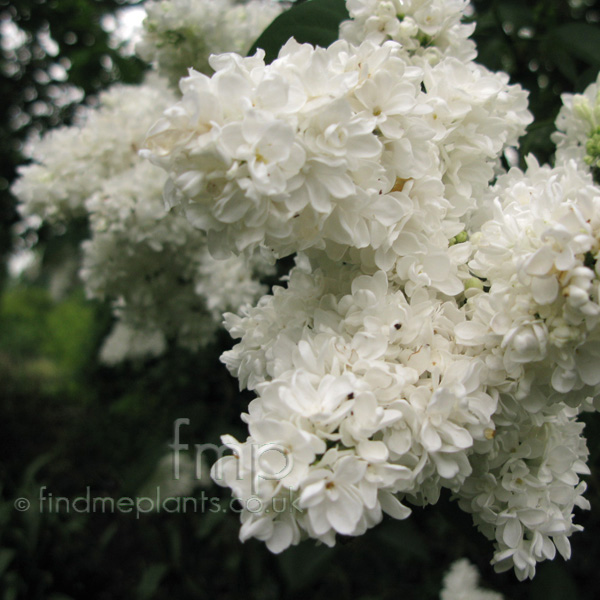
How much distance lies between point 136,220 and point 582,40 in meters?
1.12

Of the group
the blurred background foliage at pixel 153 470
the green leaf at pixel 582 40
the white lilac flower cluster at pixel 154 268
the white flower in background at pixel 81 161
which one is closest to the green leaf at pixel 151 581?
the blurred background foliage at pixel 153 470

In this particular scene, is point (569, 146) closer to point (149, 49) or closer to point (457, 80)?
point (457, 80)

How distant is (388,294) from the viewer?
74 centimetres

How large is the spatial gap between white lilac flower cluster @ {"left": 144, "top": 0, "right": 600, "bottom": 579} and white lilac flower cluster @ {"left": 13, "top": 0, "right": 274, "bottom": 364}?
2.25ft

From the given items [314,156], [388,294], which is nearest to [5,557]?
[388,294]

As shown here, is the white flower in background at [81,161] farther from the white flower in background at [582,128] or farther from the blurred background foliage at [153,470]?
the white flower in background at [582,128]

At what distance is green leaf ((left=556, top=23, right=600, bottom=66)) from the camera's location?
126 centimetres

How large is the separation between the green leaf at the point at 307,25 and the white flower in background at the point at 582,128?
45cm

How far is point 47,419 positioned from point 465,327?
574 centimetres

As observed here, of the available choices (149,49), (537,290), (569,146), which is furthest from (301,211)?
(149,49)

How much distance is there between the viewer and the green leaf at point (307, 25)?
1.07 meters

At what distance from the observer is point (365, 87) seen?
67cm

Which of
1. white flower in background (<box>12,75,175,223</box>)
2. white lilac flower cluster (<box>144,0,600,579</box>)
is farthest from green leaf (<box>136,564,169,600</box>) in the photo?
white lilac flower cluster (<box>144,0,600,579</box>)

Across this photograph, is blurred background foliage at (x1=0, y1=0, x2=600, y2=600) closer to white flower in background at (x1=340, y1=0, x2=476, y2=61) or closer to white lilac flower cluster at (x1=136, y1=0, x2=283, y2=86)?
white flower in background at (x1=340, y1=0, x2=476, y2=61)
